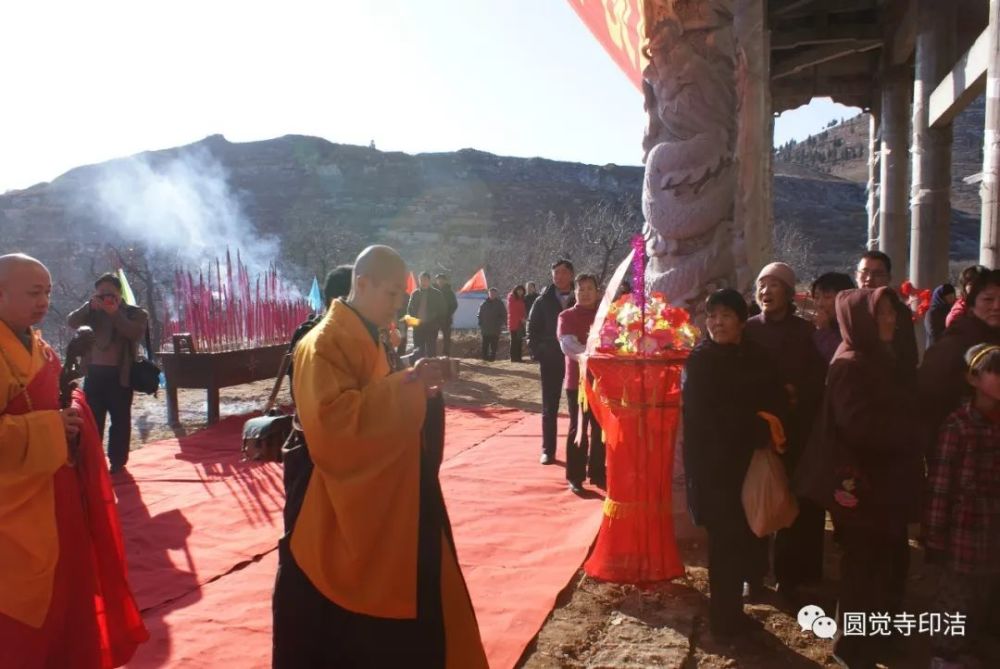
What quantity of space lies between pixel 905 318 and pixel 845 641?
177cm

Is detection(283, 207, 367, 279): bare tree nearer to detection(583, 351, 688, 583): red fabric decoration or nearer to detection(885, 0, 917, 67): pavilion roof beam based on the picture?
detection(885, 0, 917, 67): pavilion roof beam

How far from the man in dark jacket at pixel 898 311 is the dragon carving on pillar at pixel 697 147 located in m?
0.66

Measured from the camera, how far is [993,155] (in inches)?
221

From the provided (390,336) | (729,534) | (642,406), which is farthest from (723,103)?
(390,336)

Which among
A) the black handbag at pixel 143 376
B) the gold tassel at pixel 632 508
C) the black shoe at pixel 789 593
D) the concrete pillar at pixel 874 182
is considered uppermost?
the concrete pillar at pixel 874 182

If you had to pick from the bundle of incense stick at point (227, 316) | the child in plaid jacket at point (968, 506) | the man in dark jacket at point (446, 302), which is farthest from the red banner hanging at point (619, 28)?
the man in dark jacket at point (446, 302)

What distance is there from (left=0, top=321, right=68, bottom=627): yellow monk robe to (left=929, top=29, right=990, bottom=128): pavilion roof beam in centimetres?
792

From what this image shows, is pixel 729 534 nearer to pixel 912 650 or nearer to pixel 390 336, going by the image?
pixel 912 650

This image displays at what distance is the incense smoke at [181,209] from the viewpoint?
3894 centimetres

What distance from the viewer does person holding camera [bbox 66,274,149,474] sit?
579 centimetres

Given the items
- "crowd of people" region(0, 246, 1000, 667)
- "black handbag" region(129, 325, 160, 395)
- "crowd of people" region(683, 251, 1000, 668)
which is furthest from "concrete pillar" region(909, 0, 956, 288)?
"black handbag" region(129, 325, 160, 395)

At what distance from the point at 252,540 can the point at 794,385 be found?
3142mm

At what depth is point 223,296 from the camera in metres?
8.98

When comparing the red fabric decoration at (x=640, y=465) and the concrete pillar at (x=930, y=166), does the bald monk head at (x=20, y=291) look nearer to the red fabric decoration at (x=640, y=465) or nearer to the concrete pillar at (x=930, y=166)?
the red fabric decoration at (x=640, y=465)
